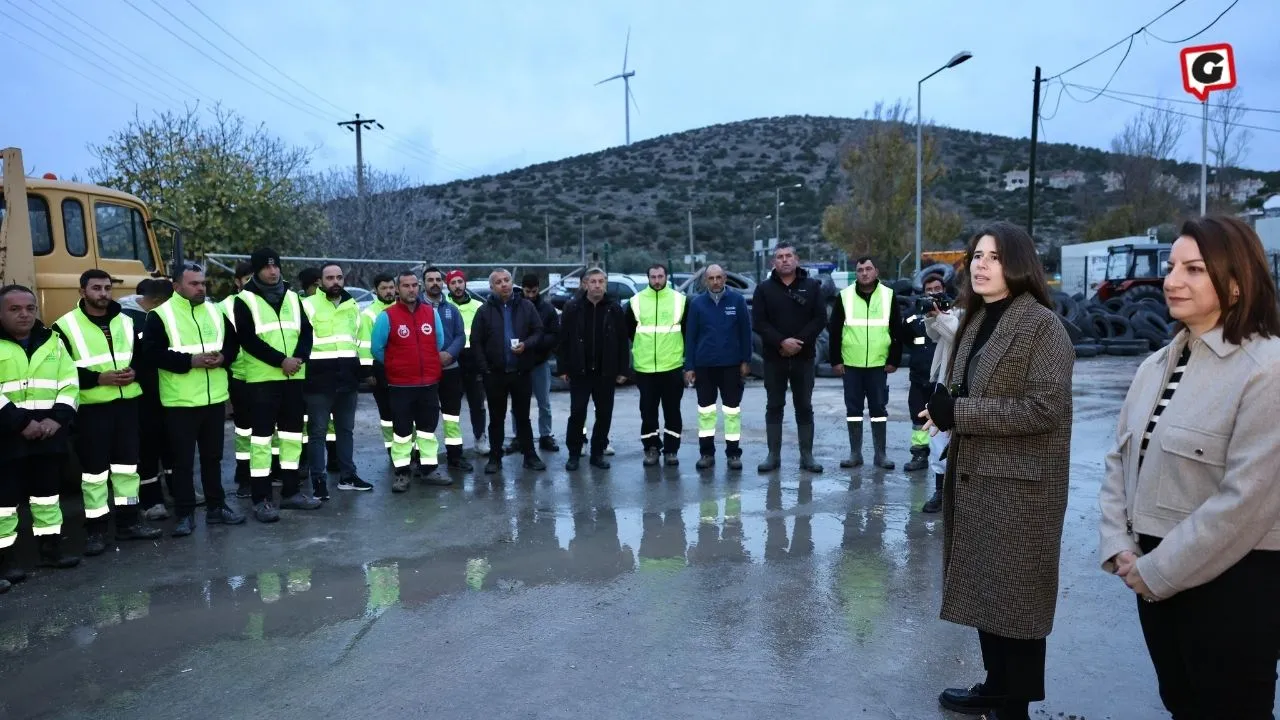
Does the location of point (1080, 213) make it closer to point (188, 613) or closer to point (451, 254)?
point (451, 254)

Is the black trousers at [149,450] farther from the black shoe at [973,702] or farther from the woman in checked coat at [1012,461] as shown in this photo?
the woman in checked coat at [1012,461]

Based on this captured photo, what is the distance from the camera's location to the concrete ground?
4.03 m

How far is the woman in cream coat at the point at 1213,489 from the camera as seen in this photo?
8.30ft

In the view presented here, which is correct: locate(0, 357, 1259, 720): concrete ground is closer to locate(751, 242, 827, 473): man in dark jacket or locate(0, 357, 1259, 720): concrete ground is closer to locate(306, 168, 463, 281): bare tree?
locate(751, 242, 827, 473): man in dark jacket

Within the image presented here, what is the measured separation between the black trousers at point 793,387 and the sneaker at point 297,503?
13.3 ft

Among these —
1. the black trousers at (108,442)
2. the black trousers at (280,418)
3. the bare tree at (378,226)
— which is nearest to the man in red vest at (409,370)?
the black trousers at (280,418)

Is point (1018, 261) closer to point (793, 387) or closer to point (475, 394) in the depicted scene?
point (793, 387)

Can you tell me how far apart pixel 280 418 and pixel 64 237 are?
2.94 m

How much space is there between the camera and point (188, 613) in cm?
521

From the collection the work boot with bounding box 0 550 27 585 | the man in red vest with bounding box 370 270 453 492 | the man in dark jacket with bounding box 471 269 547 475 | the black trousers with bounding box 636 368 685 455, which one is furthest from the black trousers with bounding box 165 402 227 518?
the black trousers with bounding box 636 368 685 455

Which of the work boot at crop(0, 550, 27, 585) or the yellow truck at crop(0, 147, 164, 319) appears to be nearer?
the work boot at crop(0, 550, 27, 585)

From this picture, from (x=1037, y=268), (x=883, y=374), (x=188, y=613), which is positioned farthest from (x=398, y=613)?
(x=883, y=374)

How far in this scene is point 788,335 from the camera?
8602mm

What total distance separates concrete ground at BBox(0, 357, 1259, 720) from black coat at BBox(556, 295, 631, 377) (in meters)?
1.50
